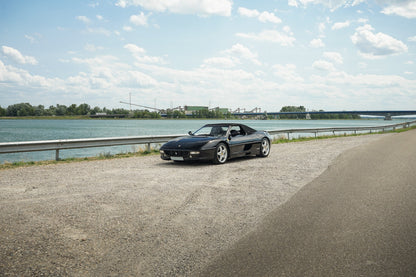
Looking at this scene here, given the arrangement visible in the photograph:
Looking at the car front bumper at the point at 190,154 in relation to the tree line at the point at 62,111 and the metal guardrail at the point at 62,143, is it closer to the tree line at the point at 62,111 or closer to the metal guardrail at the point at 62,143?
the metal guardrail at the point at 62,143

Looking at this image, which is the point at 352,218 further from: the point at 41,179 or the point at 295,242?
the point at 41,179

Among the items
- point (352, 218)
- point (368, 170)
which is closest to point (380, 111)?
point (368, 170)

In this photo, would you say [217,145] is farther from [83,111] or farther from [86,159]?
[83,111]

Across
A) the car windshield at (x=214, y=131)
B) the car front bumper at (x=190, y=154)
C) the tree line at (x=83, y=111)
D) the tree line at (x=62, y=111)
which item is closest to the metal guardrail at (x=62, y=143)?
the car front bumper at (x=190, y=154)

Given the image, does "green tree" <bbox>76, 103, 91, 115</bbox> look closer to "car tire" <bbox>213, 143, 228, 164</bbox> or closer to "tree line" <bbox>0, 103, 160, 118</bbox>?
"tree line" <bbox>0, 103, 160, 118</bbox>

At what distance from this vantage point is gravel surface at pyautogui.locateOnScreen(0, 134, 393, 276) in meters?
3.29

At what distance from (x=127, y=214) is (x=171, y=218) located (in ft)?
2.29

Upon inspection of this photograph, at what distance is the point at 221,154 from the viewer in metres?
Result: 10.6

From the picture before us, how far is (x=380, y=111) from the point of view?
80.6m

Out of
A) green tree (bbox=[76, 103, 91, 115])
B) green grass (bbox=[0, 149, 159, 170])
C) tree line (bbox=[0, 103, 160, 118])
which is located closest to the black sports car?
green grass (bbox=[0, 149, 159, 170])

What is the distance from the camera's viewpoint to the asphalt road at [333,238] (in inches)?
122

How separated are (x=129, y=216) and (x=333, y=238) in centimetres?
276

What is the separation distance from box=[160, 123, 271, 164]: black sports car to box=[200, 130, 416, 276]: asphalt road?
4011 millimetres

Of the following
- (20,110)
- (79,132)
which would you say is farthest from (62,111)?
(79,132)
